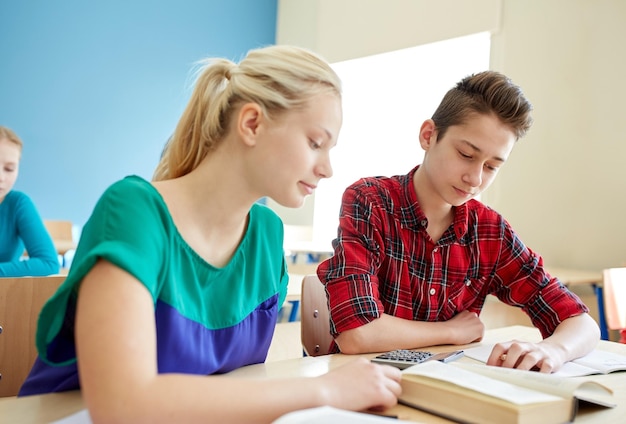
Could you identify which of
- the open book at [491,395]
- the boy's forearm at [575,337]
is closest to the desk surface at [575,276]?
the boy's forearm at [575,337]

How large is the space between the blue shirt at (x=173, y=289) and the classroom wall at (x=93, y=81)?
460 centimetres

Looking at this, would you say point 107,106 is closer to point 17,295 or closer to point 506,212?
point 506,212

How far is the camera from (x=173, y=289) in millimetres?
910

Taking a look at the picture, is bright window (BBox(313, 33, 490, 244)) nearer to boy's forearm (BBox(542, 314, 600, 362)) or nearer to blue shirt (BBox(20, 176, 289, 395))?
boy's forearm (BBox(542, 314, 600, 362))

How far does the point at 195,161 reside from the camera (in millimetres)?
1049

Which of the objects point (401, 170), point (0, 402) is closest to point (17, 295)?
point (0, 402)

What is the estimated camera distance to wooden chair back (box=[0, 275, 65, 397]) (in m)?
1.24

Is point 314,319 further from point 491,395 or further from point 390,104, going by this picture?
point 390,104

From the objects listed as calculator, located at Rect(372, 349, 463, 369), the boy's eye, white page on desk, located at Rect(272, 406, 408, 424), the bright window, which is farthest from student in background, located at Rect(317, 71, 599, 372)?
the bright window

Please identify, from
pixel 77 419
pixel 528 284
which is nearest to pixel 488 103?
pixel 528 284

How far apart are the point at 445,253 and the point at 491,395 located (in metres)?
0.69

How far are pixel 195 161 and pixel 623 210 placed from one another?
3.00 meters

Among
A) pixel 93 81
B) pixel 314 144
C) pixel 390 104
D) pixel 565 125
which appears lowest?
pixel 314 144

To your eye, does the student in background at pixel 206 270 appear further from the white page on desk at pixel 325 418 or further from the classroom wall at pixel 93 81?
the classroom wall at pixel 93 81
